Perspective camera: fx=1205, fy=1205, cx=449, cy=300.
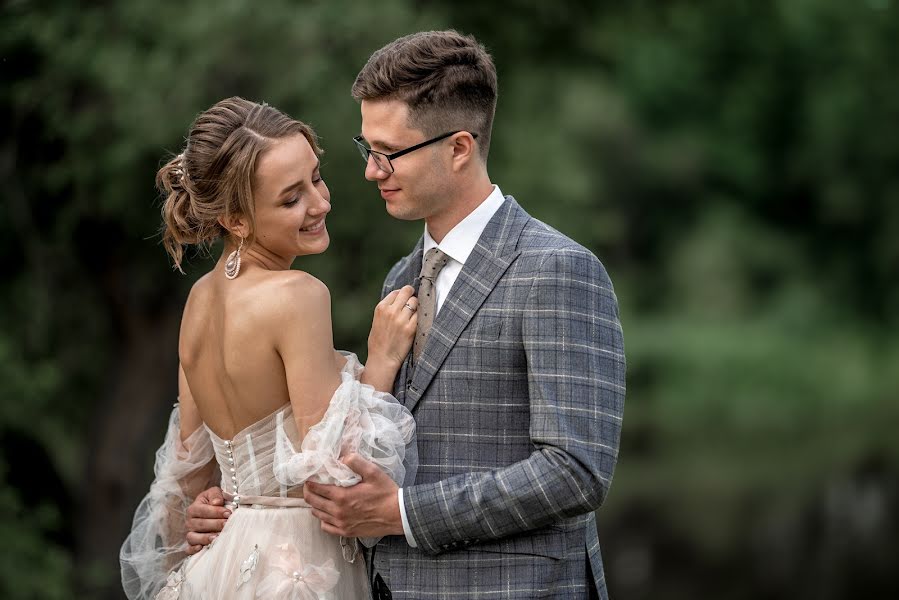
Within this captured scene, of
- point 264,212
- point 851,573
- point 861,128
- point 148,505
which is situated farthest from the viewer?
point 861,128

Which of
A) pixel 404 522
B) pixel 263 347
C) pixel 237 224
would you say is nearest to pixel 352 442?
pixel 404 522

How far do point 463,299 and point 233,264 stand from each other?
63 cm

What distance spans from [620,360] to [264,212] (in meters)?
1.00

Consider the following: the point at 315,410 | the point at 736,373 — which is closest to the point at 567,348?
the point at 315,410

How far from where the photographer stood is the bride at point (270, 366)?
306cm

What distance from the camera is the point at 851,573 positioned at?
1452cm

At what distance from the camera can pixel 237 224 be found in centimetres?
320

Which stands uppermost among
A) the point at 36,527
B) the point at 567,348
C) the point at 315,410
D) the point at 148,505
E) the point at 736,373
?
the point at 567,348

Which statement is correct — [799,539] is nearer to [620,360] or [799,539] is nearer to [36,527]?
[36,527]

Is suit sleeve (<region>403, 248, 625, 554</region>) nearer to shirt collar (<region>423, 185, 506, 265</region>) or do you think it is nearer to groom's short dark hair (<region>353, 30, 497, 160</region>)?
shirt collar (<region>423, 185, 506, 265</region>)

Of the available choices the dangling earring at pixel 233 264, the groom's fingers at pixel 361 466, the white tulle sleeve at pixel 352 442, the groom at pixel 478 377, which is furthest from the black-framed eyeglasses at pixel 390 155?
the groom's fingers at pixel 361 466

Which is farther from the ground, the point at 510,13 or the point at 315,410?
the point at 510,13

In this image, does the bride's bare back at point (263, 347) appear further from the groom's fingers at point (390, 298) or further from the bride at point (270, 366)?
the groom's fingers at point (390, 298)

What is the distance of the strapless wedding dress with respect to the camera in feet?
9.88
